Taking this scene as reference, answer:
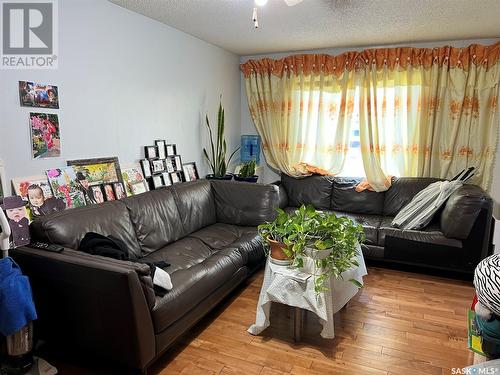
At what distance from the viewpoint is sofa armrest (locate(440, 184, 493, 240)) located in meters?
2.95

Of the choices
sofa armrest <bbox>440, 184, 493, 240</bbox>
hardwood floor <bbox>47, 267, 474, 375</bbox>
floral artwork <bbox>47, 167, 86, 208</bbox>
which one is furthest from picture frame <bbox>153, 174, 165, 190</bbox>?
sofa armrest <bbox>440, 184, 493, 240</bbox>

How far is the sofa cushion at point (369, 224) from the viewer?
133 inches

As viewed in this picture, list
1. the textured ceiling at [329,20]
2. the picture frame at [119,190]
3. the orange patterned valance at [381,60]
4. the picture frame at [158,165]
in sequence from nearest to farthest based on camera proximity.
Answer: the textured ceiling at [329,20], the picture frame at [119,190], the picture frame at [158,165], the orange patterned valance at [381,60]

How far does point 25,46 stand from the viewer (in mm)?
2213

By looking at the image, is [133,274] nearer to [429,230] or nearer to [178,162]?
[178,162]

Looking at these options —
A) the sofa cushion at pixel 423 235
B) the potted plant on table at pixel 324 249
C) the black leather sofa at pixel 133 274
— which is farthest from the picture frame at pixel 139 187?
the sofa cushion at pixel 423 235

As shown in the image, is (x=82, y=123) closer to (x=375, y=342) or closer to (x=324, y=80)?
(x=375, y=342)

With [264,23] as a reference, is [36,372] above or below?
below

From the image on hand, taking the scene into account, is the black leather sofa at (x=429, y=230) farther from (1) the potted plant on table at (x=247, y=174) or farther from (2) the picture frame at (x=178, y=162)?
(2) the picture frame at (x=178, y=162)

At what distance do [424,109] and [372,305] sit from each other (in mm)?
2366

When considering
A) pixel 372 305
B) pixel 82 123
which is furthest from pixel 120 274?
pixel 372 305

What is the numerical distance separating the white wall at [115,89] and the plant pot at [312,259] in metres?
1.79

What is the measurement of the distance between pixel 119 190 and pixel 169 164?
2.38 ft

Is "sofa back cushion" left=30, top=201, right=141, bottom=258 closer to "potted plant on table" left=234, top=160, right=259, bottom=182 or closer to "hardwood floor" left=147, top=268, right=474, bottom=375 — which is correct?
"hardwood floor" left=147, top=268, right=474, bottom=375
